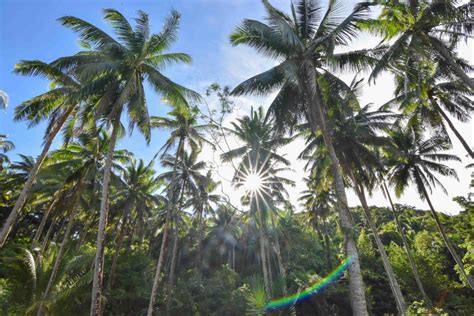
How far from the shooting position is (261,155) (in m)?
19.6

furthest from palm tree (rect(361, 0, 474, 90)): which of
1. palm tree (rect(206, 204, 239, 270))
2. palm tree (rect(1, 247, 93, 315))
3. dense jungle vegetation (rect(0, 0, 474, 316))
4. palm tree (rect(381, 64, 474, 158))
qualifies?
palm tree (rect(206, 204, 239, 270))

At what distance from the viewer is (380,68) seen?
35.4 feet

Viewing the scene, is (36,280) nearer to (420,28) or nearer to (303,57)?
(303,57)

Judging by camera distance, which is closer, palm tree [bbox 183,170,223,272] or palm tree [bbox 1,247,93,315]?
palm tree [bbox 1,247,93,315]

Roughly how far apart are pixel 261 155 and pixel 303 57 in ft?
32.0

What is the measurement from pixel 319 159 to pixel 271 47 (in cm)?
872

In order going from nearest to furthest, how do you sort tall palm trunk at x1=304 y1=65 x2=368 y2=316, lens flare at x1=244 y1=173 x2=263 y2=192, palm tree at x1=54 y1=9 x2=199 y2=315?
tall palm trunk at x1=304 y1=65 x2=368 y2=316 < palm tree at x1=54 y1=9 x2=199 y2=315 < lens flare at x1=244 y1=173 x2=263 y2=192

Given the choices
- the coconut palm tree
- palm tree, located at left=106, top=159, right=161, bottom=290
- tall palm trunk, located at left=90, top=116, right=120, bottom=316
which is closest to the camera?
tall palm trunk, located at left=90, top=116, right=120, bottom=316

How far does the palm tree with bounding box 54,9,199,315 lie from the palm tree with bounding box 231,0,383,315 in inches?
134

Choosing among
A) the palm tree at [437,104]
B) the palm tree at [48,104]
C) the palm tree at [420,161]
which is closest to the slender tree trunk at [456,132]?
the palm tree at [437,104]

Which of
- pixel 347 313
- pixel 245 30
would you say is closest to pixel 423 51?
pixel 245 30

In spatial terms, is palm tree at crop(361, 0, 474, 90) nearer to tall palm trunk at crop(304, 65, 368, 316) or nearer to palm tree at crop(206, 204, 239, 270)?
tall palm trunk at crop(304, 65, 368, 316)

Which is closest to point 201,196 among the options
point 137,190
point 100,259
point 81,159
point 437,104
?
point 137,190

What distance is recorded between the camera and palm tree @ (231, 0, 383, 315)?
9.78 meters
